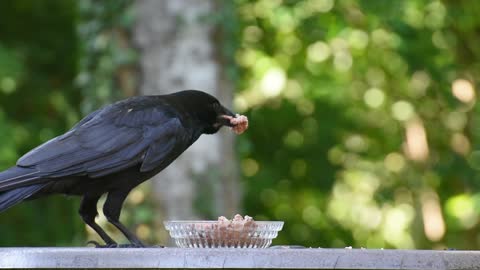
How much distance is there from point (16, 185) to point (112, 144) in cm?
59

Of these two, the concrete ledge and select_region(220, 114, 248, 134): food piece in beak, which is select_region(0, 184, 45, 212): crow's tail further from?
select_region(220, 114, 248, 134): food piece in beak

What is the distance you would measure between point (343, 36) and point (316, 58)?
72.9 inches

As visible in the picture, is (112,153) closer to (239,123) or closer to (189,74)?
(239,123)

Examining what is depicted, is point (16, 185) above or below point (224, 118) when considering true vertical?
above

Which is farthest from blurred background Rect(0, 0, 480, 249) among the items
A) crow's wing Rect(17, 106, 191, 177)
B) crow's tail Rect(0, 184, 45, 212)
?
crow's tail Rect(0, 184, 45, 212)

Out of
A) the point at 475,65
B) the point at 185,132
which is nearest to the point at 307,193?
the point at 475,65

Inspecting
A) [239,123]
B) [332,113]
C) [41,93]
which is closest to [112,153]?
[239,123]

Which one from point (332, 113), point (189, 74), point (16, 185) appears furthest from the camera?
point (332, 113)

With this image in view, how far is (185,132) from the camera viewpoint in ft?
19.7

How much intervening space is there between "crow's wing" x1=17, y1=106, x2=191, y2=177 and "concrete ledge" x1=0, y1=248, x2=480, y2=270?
1.12 meters

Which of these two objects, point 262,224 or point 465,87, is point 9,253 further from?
point 465,87

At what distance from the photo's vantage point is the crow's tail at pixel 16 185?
5.02 m

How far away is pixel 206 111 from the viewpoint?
6324mm

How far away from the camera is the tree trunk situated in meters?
9.51
